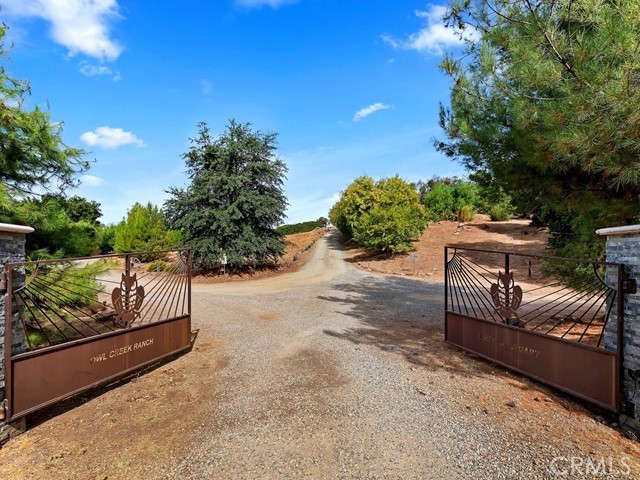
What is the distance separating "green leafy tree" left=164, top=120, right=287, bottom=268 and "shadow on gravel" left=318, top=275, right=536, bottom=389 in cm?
447

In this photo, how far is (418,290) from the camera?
11.1 metres

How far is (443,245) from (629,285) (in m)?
17.4

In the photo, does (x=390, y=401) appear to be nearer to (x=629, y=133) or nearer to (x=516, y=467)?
(x=516, y=467)

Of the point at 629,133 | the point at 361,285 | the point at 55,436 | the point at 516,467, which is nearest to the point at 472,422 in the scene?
the point at 516,467

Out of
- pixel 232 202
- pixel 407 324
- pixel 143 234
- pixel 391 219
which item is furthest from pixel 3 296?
pixel 143 234

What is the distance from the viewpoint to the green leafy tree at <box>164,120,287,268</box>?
13.6 m

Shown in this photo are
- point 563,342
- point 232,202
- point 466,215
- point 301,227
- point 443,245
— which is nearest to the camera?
point 563,342

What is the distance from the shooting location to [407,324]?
23.1 feet

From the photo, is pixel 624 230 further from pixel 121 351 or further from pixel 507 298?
pixel 121 351

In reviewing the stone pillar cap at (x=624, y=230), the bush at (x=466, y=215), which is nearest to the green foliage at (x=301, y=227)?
the bush at (x=466, y=215)

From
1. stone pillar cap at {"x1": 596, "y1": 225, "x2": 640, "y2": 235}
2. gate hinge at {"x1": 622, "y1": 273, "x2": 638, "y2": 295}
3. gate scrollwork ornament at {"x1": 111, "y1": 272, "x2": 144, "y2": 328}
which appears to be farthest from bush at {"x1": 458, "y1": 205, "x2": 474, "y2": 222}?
gate scrollwork ornament at {"x1": 111, "y1": 272, "x2": 144, "y2": 328}

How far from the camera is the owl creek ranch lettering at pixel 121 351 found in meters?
Result: 3.78

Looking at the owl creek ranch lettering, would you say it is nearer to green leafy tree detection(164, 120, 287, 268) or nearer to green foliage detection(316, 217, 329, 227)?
green leafy tree detection(164, 120, 287, 268)

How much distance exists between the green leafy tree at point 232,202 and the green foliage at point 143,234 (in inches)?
194
